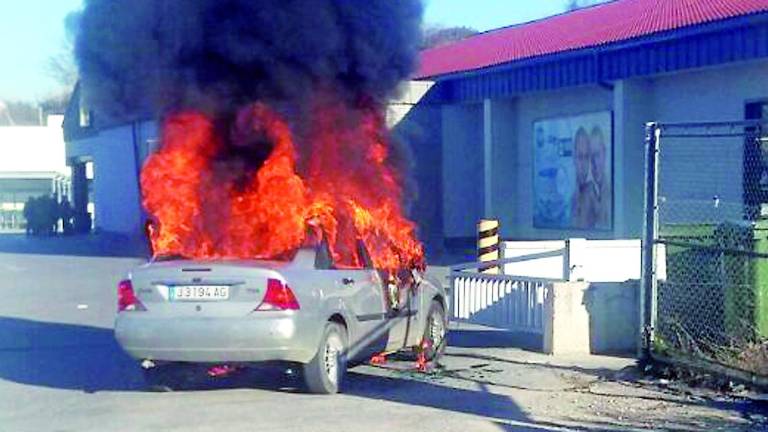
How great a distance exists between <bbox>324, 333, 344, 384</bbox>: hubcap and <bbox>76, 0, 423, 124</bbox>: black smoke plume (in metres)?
2.67

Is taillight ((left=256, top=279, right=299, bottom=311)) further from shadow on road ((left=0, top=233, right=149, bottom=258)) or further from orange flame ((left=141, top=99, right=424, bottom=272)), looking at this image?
shadow on road ((left=0, top=233, right=149, bottom=258))

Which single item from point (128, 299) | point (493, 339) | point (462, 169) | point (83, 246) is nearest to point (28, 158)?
point (83, 246)

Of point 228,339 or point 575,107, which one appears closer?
point 228,339

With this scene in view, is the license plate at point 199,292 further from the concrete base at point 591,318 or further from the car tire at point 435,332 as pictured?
the concrete base at point 591,318

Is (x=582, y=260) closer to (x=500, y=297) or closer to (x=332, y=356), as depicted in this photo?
(x=500, y=297)

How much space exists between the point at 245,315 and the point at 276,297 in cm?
29

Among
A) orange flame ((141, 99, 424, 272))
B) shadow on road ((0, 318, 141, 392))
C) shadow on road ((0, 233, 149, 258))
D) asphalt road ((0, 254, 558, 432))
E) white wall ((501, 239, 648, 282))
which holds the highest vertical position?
orange flame ((141, 99, 424, 272))

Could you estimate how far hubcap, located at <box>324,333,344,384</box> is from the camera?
10.2 metres

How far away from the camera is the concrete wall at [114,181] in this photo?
43.8m

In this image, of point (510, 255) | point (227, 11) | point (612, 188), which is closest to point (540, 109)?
point (612, 188)

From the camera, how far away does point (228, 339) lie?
9805mm

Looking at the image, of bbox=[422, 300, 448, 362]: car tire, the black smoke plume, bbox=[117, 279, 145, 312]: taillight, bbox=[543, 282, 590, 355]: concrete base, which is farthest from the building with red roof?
bbox=[117, 279, 145, 312]: taillight

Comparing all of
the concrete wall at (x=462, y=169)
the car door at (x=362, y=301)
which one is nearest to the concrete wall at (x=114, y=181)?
the concrete wall at (x=462, y=169)

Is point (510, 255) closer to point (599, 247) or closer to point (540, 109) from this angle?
point (599, 247)
